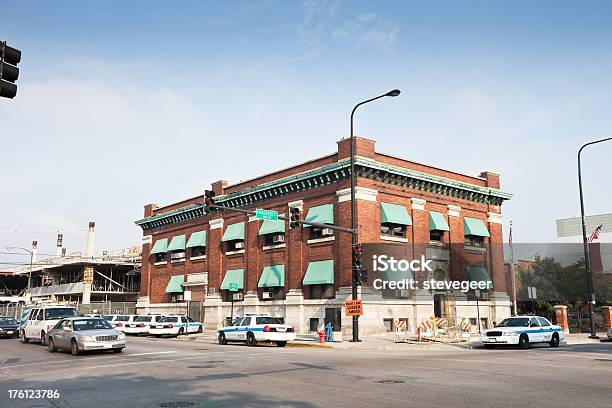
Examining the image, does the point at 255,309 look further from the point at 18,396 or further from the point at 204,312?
the point at 18,396

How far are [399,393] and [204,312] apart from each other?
1488 inches

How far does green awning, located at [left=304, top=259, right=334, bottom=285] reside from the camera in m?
36.2

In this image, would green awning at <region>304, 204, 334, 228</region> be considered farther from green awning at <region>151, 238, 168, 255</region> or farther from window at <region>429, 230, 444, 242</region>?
green awning at <region>151, 238, 168, 255</region>

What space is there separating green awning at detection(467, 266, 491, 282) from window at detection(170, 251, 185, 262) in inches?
980

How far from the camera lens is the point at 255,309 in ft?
138

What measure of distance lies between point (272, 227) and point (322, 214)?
16.2 ft

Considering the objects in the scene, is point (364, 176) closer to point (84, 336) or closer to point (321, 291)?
point (321, 291)

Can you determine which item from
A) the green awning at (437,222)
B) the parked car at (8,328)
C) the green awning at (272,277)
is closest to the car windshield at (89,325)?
the parked car at (8,328)

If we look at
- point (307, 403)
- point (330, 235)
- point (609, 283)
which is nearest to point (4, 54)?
point (307, 403)

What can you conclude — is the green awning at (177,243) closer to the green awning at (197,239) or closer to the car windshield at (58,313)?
the green awning at (197,239)

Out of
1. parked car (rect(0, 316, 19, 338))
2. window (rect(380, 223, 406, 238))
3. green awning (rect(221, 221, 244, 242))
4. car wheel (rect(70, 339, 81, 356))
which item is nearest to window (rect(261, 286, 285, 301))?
green awning (rect(221, 221, 244, 242))

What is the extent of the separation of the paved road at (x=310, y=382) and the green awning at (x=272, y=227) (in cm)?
2098

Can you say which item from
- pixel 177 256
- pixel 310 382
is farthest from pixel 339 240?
pixel 310 382

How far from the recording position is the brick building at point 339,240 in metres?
→ 36.0
